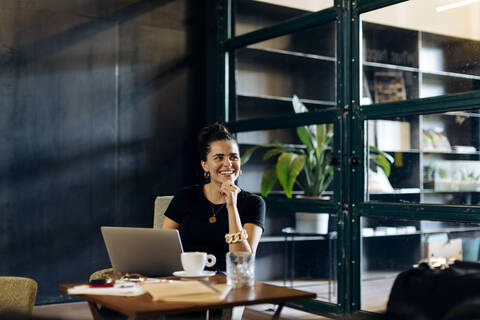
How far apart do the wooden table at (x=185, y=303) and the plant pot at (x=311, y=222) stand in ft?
7.15

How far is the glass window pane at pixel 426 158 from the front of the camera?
3.22 m

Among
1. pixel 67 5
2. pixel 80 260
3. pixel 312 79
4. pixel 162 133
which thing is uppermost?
pixel 67 5

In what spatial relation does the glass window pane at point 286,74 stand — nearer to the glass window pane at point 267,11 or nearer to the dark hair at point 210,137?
the glass window pane at point 267,11

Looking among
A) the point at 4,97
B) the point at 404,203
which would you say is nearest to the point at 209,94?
the point at 4,97

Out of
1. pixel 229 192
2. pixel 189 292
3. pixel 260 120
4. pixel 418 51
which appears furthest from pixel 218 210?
pixel 260 120

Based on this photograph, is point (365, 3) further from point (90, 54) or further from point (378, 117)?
point (90, 54)

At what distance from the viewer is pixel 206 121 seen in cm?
527

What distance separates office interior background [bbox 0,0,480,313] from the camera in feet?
11.3

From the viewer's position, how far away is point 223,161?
2867 mm

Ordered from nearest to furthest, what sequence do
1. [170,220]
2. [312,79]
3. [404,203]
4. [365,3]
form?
[170,220] → [404,203] → [365,3] → [312,79]

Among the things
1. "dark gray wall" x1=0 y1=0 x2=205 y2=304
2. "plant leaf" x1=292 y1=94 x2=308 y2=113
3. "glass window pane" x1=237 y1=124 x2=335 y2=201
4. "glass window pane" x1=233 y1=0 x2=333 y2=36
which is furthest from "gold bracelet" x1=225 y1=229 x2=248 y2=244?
"dark gray wall" x1=0 y1=0 x2=205 y2=304

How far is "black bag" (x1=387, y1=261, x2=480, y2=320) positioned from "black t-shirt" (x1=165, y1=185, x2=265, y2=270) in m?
1.06

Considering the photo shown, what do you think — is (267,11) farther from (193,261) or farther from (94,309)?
(94,309)

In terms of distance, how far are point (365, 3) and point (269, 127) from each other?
123 centimetres
